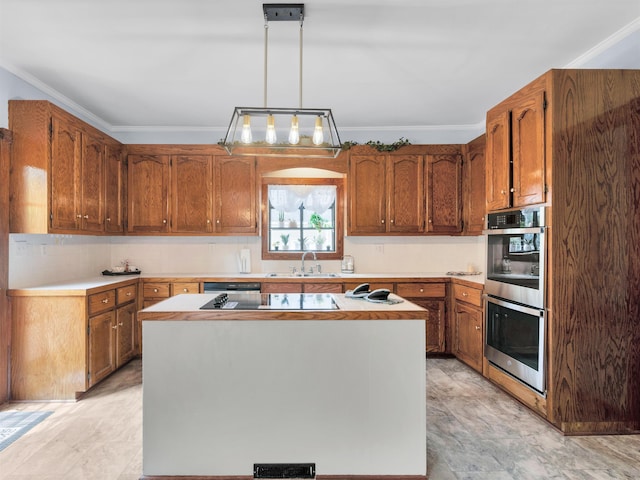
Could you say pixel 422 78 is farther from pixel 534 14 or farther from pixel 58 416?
pixel 58 416

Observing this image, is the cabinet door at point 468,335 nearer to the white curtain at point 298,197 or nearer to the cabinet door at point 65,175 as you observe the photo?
the white curtain at point 298,197

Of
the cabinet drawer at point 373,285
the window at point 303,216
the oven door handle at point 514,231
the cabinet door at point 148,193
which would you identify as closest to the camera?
the oven door handle at point 514,231

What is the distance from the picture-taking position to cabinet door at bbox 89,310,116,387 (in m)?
3.25

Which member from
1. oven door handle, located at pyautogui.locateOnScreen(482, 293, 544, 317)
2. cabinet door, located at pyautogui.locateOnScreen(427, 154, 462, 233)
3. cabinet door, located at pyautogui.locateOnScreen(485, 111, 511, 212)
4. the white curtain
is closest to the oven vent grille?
oven door handle, located at pyautogui.locateOnScreen(482, 293, 544, 317)

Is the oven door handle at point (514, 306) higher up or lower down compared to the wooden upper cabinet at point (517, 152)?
lower down

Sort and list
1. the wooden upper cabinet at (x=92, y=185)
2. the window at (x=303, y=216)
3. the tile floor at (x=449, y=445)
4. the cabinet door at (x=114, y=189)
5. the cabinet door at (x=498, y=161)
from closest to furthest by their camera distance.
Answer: the tile floor at (x=449, y=445) < the cabinet door at (x=498, y=161) < the wooden upper cabinet at (x=92, y=185) < the cabinet door at (x=114, y=189) < the window at (x=303, y=216)

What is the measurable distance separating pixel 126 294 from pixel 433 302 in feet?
10.3

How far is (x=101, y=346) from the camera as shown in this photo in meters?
3.41

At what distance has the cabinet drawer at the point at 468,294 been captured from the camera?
368 centimetres

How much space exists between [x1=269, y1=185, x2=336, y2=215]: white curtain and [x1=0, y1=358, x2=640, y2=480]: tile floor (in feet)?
8.40

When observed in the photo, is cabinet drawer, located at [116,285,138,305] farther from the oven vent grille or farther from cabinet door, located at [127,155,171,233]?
the oven vent grille

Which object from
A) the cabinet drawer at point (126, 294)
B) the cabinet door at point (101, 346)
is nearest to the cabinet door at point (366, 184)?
the cabinet drawer at point (126, 294)

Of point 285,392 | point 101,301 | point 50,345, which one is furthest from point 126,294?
point 285,392

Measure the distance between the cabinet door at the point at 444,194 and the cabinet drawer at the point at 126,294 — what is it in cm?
325
